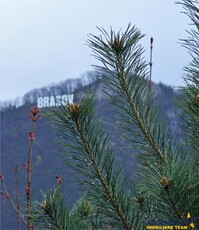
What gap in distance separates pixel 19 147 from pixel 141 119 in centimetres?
7844

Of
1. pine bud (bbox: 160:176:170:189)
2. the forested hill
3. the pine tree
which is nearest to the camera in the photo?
pine bud (bbox: 160:176:170:189)

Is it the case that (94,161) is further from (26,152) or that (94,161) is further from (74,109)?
(26,152)

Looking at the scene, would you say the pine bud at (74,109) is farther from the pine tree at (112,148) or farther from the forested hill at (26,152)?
the forested hill at (26,152)

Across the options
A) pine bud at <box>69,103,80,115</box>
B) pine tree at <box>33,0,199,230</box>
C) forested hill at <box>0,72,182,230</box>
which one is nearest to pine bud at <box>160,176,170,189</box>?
pine tree at <box>33,0,199,230</box>

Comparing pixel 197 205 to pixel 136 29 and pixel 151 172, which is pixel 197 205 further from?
pixel 136 29

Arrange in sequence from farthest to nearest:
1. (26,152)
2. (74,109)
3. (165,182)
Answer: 1. (26,152)
2. (74,109)
3. (165,182)

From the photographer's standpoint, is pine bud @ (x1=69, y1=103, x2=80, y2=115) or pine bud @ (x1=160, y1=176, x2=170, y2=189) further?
pine bud @ (x1=69, y1=103, x2=80, y2=115)

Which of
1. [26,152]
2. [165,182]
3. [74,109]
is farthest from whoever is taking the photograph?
[26,152]

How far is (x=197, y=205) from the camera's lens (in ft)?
4.81

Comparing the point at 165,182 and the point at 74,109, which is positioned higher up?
the point at 74,109

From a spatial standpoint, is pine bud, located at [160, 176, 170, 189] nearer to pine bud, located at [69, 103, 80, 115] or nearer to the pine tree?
the pine tree

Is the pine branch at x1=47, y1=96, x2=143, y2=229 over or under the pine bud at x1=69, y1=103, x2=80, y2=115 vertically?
under

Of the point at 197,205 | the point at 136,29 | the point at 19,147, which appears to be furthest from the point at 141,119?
the point at 19,147

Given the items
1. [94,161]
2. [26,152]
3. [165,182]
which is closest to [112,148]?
[94,161]
